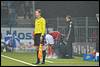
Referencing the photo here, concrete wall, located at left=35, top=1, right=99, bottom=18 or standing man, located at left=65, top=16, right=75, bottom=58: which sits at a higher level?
concrete wall, located at left=35, top=1, right=99, bottom=18

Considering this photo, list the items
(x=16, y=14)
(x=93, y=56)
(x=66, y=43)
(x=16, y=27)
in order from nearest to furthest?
1. (x=93, y=56)
2. (x=66, y=43)
3. (x=16, y=27)
4. (x=16, y=14)

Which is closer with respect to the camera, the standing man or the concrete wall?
the standing man

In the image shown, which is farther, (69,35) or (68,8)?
(68,8)

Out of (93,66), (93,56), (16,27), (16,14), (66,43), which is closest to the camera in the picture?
(93,66)

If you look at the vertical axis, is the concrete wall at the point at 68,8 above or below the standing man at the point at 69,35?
above

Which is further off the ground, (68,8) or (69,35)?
(68,8)

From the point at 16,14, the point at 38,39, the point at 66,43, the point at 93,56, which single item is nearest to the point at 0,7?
the point at 16,14

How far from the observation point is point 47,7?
29688 mm

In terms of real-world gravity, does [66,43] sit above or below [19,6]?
below

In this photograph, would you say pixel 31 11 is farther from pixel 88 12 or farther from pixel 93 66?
pixel 93 66

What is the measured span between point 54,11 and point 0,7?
14.1 feet

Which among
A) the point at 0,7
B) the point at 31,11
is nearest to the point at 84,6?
the point at 31,11

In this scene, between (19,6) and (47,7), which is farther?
(47,7)

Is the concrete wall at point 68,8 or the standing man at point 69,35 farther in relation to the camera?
the concrete wall at point 68,8
